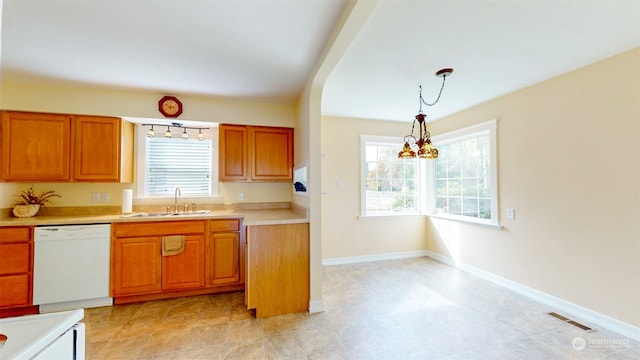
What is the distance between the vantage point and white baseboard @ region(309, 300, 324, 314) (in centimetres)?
270

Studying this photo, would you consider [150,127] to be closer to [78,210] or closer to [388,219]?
[78,210]

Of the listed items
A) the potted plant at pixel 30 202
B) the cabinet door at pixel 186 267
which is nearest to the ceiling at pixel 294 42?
the potted plant at pixel 30 202

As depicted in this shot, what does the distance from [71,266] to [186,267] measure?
106 cm

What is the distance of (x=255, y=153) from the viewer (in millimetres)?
3504

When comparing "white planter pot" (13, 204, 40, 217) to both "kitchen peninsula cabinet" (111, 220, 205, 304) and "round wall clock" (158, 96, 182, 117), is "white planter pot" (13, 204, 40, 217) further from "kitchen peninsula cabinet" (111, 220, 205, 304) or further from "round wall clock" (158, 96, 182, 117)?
"round wall clock" (158, 96, 182, 117)

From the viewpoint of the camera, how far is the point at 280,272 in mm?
2674

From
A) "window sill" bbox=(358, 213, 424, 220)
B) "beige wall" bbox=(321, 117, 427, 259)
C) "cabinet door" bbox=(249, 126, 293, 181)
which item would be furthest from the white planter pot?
"window sill" bbox=(358, 213, 424, 220)

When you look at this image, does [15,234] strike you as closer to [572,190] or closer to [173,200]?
[173,200]

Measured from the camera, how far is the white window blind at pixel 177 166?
3.52 metres

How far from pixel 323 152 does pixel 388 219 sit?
1539 mm

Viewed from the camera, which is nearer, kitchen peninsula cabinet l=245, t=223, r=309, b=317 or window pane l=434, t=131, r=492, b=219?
kitchen peninsula cabinet l=245, t=223, r=309, b=317

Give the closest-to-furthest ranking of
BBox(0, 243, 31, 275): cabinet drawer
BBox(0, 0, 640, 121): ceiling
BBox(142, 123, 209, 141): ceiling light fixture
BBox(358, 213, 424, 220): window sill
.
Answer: BBox(0, 0, 640, 121): ceiling < BBox(0, 243, 31, 275): cabinet drawer < BBox(142, 123, 209, 141): ceiling light fixture < BBox(358, 213, 424, 220): window sill

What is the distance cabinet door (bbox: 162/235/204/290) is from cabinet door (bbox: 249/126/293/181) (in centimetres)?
105

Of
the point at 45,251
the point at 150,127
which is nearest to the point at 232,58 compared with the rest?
the point at 150,127
